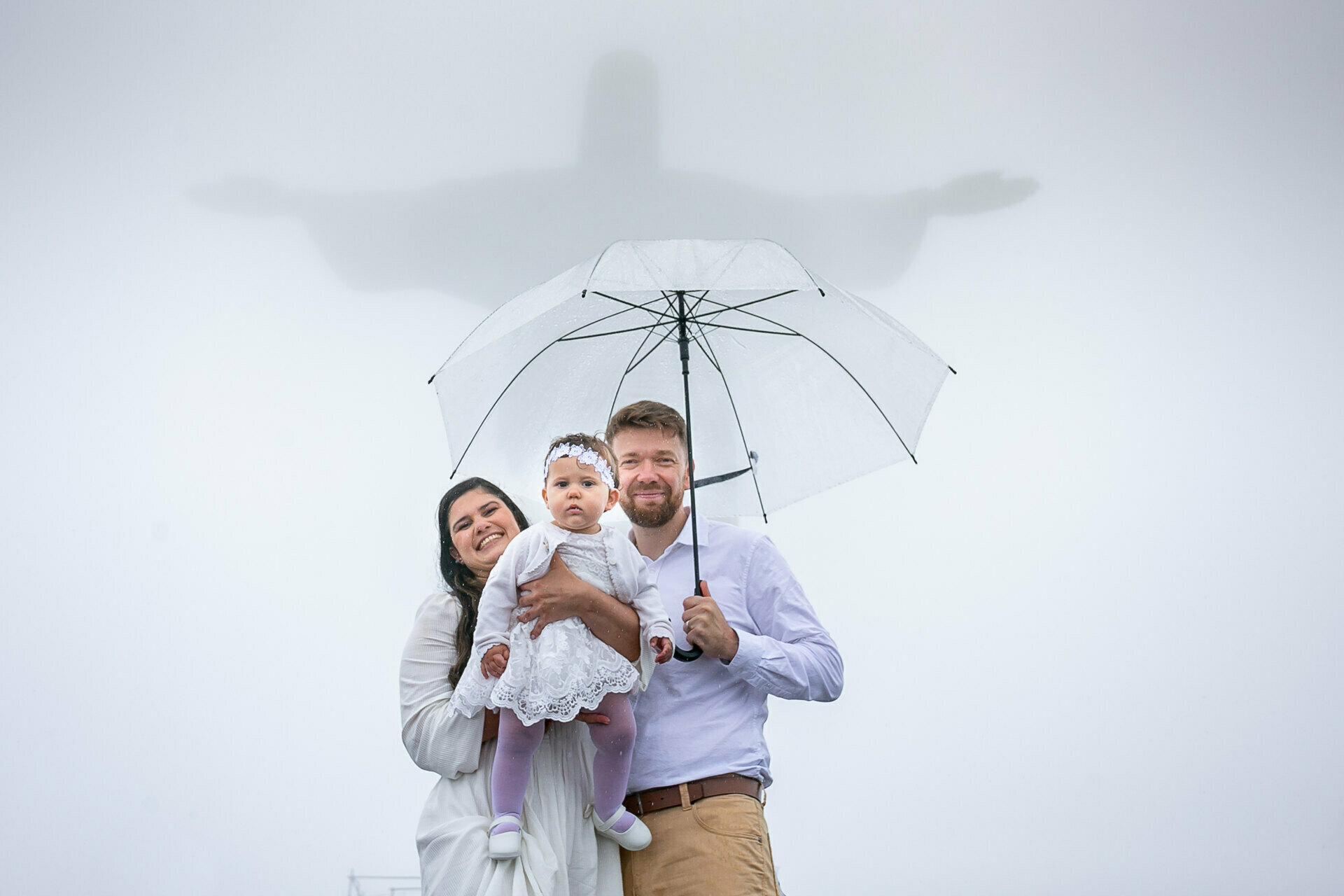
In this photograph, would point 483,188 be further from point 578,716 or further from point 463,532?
point 578,716

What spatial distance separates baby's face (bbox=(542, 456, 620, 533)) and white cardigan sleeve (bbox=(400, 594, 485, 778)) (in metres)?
0.35

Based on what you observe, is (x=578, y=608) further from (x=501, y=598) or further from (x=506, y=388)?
(x=506, y=388)

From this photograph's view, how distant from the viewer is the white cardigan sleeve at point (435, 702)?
1.98 metres

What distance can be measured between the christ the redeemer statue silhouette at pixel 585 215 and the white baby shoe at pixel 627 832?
4.39m

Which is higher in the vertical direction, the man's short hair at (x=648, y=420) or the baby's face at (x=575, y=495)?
the man's short hair at (x=648, y=420)

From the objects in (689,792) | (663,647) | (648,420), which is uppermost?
(648,420)

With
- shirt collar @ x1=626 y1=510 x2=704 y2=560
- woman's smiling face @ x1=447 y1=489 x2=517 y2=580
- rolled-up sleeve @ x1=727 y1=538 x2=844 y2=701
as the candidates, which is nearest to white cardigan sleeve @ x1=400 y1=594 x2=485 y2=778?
woman's smiling face @ x1=447 y1=489 x2=517 y2=580

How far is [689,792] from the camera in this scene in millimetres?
2012

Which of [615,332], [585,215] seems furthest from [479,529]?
[585,215]

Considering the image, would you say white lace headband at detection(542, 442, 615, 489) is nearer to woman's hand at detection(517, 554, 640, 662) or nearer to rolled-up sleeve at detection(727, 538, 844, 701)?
woman's hand at detection(517, 554, 640, 662)

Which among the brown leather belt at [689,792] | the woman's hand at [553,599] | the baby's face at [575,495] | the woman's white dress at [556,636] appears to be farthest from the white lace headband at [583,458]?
the brown leather belt at [689,792]

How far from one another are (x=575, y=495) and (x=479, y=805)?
0.64 metres

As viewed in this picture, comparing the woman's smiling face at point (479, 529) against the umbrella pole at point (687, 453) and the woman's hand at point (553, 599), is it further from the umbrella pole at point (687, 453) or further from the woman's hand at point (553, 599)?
the umbrella pole at point (687, 453)

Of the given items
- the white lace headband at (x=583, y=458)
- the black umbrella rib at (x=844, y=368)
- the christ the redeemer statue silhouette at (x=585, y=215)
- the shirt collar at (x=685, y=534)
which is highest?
the christ the redeemer statue silhouette at (x=585, y=215)
